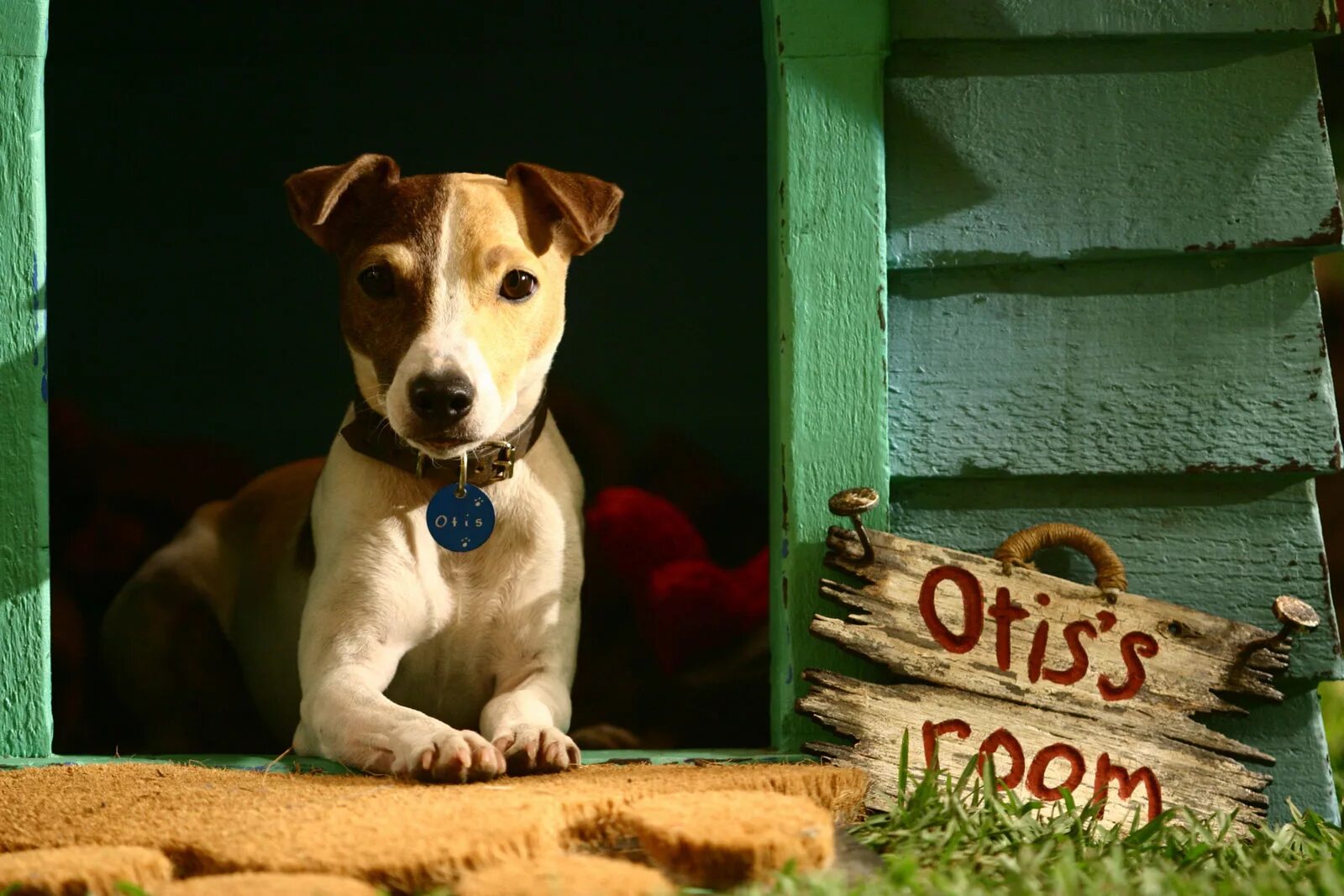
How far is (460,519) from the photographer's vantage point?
1.97 meters

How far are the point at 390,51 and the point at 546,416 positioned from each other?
4.60ft

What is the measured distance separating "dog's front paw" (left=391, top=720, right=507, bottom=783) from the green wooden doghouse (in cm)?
48

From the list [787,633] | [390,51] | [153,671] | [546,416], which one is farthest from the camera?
[390,51]

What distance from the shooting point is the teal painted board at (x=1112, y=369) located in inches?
76.3

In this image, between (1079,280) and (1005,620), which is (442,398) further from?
(1079,280)

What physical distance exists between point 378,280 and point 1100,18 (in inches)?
46.8

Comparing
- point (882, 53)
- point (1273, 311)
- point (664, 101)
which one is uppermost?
point (664, 101)

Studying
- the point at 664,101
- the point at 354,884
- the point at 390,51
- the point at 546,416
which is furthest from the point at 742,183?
the point at 354,884

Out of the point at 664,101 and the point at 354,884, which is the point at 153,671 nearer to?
the point at 354,884

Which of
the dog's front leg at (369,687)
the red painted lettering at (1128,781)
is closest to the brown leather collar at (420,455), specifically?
the dog's front leg at (369,687)

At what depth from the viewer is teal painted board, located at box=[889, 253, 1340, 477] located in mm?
1938

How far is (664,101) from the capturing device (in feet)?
10.5

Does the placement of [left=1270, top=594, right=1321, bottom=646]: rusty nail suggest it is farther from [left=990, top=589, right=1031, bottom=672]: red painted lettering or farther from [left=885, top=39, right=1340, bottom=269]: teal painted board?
[left=885, top=39, right=1340, bottom=269]: teal painted board

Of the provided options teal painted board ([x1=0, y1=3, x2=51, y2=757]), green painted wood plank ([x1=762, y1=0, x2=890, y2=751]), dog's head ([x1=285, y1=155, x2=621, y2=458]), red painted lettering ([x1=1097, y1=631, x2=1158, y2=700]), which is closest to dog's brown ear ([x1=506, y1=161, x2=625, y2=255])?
dog's head ([x1=285, y1=155, x2=621, y2=458])
